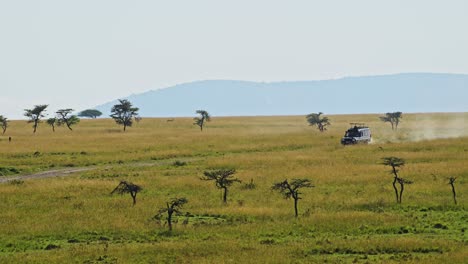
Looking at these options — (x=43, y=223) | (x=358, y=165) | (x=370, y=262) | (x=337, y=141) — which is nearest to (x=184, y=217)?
(x=43, y=223)

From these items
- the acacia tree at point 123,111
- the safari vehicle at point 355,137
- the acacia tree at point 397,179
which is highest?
the acacia tree at point 123,111

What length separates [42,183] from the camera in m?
43.2

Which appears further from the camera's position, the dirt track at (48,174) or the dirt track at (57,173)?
the dirt track at (57,173)

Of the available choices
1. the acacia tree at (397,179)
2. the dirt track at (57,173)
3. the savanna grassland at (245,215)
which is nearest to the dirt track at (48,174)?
the dirt track at (57,173)

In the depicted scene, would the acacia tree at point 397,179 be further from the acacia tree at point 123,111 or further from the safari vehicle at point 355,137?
the acacia tree at point 123,111

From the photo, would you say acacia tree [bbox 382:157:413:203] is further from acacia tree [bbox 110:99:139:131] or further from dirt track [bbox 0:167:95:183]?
acacia tree [bbox 110:99:139:131]

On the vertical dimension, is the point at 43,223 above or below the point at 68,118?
below

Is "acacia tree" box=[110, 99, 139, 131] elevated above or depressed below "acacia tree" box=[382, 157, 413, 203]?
above

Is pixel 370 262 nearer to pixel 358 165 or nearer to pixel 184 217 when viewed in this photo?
pixel 184 217

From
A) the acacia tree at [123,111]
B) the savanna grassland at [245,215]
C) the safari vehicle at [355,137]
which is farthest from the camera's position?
the acacia tree at [123,111]

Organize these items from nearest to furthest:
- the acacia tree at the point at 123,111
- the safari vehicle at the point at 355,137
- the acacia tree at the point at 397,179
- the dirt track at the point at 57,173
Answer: the acacia tree at the point at 397,179, the dirt track at the point at 57,173, the safari vehicle at the point at 355,137, the acacia tree at the point at 123,111

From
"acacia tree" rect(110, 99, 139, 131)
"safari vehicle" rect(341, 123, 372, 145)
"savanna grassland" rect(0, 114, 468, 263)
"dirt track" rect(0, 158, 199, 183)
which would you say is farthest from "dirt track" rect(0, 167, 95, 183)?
"acacia tree" rect(110, 99, 139, 131)

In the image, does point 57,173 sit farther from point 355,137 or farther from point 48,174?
point 355,137

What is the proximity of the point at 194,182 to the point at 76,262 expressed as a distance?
20.4 metres
